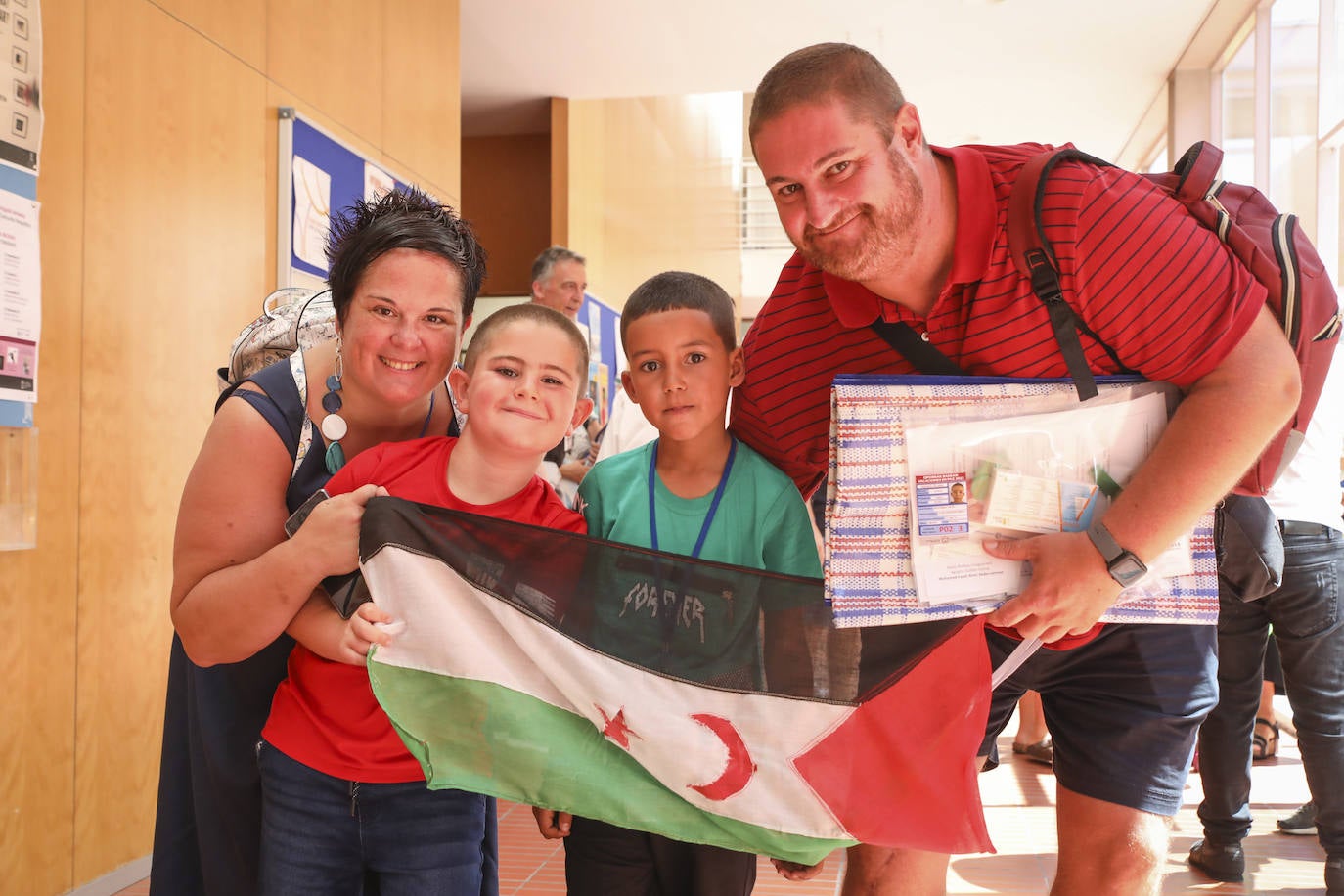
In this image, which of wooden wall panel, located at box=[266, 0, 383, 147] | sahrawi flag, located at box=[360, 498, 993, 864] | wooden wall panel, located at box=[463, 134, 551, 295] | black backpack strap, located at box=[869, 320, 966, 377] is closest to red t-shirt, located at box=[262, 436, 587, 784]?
sahrawi flag, located at box=[360, 498, 993, 864]

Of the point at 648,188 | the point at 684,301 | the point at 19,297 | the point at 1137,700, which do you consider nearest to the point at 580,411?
the point at 684,301

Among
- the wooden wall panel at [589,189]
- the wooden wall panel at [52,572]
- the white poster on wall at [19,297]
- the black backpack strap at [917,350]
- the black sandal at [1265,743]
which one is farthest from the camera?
the wooden wall panel at [589,189]

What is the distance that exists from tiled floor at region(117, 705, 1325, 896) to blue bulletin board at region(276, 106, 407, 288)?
241 cm

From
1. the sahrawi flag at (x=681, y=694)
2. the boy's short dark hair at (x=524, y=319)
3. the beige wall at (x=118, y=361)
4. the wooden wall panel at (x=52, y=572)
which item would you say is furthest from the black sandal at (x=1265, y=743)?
the wooden wall panel at (x=52, y=572)

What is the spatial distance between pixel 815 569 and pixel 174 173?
2940 mm

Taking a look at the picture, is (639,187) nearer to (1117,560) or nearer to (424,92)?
(424,92)

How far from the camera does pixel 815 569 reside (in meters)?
1.96

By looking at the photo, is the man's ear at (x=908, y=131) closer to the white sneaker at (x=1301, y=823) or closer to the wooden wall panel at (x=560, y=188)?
the white sneaker at (x=1301, y=823)

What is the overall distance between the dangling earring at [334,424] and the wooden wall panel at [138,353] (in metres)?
1.87

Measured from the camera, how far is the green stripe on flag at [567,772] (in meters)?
1.77

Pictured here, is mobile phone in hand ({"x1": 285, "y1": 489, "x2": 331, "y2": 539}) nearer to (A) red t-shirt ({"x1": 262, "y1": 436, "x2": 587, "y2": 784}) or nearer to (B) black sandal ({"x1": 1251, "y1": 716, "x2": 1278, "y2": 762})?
(A) red t-shirt ({"x1": 262, "y1": 436, "x2": 587, "y2": 784})

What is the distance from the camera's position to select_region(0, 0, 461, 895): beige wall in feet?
10.4

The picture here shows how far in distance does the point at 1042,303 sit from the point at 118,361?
9.75 feet

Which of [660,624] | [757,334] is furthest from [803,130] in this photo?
[660,624]
